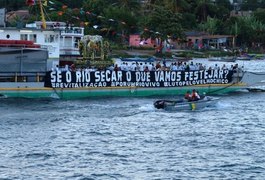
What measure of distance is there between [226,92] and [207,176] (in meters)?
34.5

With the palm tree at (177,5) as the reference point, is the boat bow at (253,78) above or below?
below

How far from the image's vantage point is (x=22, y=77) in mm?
63250

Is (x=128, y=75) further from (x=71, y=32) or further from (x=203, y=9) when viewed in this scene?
(x=203, y=9)

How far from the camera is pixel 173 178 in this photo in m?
36.2

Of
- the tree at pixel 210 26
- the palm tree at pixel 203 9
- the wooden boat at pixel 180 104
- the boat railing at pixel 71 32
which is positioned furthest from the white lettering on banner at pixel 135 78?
the palm tree at pixel 203 9

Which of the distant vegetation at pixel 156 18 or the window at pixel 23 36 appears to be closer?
the window at pixel 23 36

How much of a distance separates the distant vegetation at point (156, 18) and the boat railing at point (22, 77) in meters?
62.5

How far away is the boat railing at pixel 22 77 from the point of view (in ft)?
205

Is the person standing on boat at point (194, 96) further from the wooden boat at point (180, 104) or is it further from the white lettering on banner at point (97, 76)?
the white lettering on banner at point (97, 76)

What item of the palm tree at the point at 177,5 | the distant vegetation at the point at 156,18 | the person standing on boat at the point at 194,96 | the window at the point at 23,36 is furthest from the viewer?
the palm tree at the point at 177,5

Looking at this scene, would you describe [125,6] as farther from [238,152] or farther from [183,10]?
[238,152]

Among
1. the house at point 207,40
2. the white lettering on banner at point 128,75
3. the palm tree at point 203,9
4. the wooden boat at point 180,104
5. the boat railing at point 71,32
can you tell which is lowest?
the wooden boat at point 180,104

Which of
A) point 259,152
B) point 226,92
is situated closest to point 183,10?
point 226,92

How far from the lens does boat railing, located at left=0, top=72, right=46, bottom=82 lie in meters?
62.6
